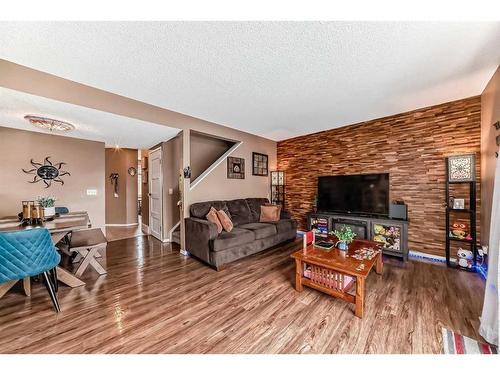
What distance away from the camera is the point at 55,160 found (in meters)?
3.71

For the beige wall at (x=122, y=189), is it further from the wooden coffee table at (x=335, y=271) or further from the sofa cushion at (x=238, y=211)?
the wooden coffee table at (x=335, y=271)

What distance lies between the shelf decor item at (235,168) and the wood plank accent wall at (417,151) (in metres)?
1.98

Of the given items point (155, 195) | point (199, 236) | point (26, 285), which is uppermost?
point (155, 195)

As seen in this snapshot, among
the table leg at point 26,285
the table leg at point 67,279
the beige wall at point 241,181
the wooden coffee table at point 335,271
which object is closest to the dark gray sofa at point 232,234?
the beige wall at point 241,181

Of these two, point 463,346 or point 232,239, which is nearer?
point 463,346

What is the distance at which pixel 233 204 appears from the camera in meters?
4.11

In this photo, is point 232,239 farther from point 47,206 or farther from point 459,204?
point 459,204

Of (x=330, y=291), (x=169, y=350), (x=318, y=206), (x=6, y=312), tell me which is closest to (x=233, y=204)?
(x=318, y=206)

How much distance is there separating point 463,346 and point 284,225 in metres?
2.67

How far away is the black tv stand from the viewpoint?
3.10m

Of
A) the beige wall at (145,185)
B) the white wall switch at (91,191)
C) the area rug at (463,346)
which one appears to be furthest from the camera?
the beige wall at (145,185)

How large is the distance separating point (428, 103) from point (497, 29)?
1.67m

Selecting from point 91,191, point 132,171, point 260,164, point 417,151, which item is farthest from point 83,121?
point 417,151

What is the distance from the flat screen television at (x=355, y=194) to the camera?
342 centimetres
